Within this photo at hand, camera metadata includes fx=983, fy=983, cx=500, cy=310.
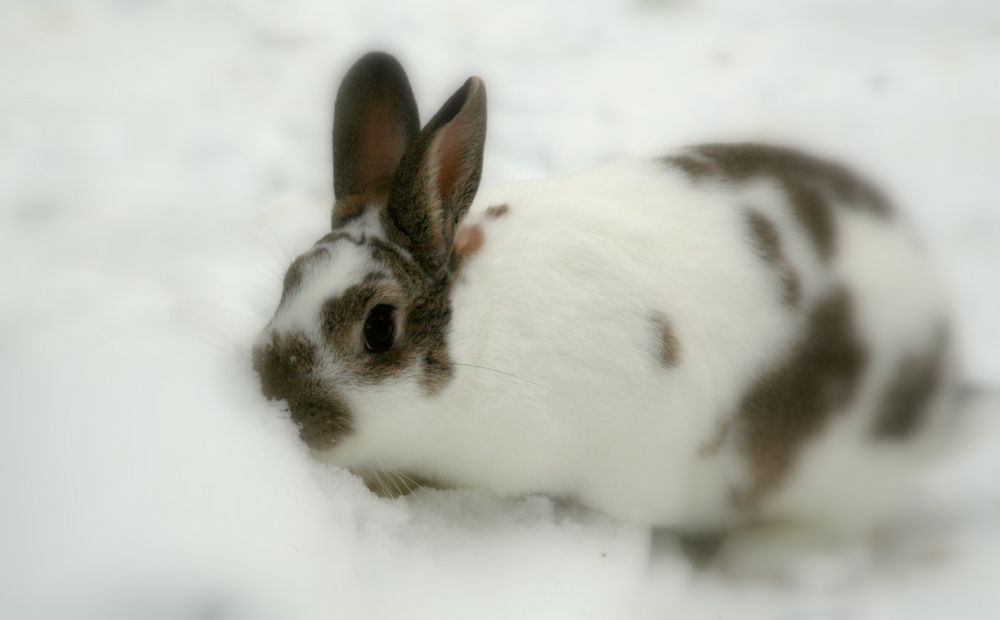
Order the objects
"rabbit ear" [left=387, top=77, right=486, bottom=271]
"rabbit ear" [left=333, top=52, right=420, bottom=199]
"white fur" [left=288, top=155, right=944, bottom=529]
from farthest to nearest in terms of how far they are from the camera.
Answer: "rabbit ear" [left=333, top=52, right=420, bottom=199], "white fur" [left=288, top=155, right=944, bottom=529], "rabbit ear" [left=387, top=77, right=486, bottom=271]

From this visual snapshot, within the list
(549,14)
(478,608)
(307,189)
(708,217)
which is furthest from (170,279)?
(549,14)

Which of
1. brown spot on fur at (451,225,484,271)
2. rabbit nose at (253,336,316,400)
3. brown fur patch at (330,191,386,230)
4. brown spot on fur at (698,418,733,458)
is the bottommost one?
brown spot on fur at (698,418,733,458)

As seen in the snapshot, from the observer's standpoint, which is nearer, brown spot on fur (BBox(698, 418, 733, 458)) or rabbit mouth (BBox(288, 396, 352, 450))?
rabbit mouth (BBox(288, 396, 352, 450))

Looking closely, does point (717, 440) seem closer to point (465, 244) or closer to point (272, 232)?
point (465, 244)

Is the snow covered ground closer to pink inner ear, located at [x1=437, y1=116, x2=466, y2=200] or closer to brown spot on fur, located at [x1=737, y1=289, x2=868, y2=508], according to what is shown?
brown spot on fur, located at [x1=737, y1=289, x2=868, y2=508]

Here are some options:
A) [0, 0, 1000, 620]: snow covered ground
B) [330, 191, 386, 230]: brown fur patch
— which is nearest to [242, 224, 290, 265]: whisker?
[0, 0, 1000, 620]: snow covered ground

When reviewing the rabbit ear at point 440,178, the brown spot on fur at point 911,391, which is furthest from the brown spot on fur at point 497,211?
the brown spot on fur at point 911,391

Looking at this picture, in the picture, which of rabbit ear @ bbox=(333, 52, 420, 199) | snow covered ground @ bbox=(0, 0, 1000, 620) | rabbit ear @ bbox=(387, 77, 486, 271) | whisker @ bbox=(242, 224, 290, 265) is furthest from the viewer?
whisker @ bbox=(242, 224, 290, 265)

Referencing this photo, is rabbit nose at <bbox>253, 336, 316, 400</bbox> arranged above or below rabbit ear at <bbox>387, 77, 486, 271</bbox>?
below
